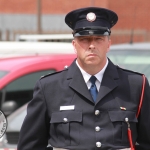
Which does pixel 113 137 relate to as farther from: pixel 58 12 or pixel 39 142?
pixel 58 12

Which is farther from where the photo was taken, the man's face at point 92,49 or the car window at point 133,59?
the car window at point 133,59

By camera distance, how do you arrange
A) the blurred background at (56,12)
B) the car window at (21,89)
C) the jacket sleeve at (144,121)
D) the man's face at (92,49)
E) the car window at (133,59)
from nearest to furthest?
the man's face at (92,49) → the jacket sleeve at (144,121) → the car window at (133,59) → the car window at (21,89) → the blurred background at (56,12)

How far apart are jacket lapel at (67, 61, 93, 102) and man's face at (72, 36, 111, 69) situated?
3.3 inches

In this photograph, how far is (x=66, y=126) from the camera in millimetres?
2908

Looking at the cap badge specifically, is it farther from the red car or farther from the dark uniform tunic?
the red car

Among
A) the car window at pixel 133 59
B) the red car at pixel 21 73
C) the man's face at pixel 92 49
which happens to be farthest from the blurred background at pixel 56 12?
the man's face at pixel 92 49

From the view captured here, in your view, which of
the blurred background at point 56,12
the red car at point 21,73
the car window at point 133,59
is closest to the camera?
the car window at point 133,59

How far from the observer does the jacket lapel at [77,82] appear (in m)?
2.94

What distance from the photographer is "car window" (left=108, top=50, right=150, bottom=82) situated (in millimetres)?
5328

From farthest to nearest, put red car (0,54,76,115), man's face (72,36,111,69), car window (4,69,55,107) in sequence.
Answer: car window (4,69,55,107) → red car (0,54,76,115) → man's face (72,36,111,69)

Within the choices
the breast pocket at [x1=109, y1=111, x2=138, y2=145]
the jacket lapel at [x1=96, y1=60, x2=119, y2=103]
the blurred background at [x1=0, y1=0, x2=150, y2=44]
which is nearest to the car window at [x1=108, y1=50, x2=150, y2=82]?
the jacket lapel at [x1=96, y1=60, x2=119, y2=103]

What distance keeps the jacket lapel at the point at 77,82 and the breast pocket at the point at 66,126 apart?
12 centimetres

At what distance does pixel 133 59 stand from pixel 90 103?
266 centimetres

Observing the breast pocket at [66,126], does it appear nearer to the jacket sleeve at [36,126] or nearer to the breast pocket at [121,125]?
the jacket sleeve at [36,126]
